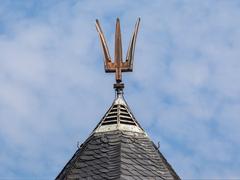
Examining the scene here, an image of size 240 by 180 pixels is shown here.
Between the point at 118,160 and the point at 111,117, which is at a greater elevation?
the point at 111,117

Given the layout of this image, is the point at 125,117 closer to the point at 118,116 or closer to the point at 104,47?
the point at 118,116

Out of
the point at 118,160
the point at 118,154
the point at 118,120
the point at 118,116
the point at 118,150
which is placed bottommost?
the point at 118,160

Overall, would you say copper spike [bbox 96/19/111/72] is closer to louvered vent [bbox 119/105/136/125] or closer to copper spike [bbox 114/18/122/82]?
copper spike [bbox 114/18/122/82]

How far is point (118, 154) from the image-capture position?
49375 millimetres

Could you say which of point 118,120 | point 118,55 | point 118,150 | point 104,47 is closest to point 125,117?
point 118,120

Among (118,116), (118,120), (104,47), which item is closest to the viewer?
(118,120)

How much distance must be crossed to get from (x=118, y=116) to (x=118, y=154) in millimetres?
3155

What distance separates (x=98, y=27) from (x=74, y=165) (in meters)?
8.95

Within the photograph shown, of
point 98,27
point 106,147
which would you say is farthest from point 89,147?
point 98,27

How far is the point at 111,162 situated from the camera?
48.9 m

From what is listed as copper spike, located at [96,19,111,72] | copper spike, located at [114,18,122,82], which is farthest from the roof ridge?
copper spike, located at [96,19,111,72]

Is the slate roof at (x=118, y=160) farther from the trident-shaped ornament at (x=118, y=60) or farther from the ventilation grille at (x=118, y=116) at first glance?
the trident-shaped ornament at (x=118, y=60)

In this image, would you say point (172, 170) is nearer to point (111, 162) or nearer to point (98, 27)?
point (111, 162)

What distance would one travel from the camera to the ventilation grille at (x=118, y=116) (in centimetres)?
5197
